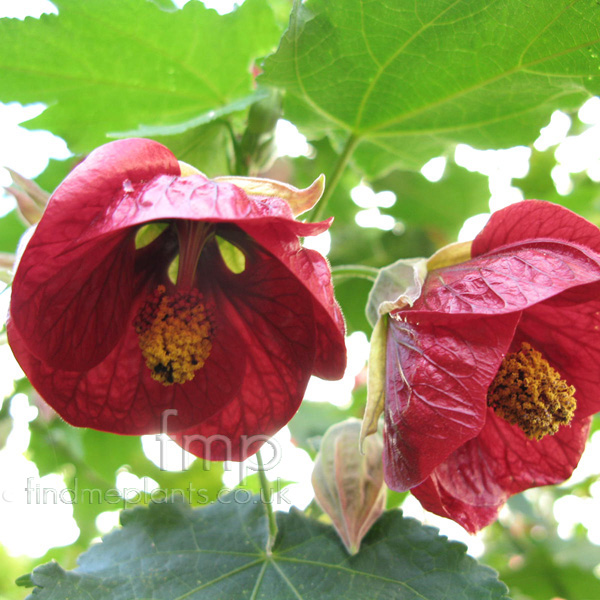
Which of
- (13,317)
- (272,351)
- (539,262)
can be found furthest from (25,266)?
(539,262)

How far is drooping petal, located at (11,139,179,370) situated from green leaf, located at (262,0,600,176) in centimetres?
34

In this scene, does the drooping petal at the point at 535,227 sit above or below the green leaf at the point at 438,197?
above

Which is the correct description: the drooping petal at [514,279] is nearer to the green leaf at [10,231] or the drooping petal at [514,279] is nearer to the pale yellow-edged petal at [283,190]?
the pale yellow-edged petal at [283,190]

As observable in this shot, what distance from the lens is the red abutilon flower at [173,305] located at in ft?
2.21

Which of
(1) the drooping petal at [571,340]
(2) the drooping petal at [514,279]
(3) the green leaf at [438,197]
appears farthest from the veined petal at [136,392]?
(3) the green leaf at [438,197]

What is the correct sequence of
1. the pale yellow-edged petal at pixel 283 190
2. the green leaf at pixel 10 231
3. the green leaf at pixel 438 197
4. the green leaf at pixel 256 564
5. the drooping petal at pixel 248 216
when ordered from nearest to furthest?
the drooping petal at pixel 248 216 → the pale yellow-edged petal at pixel 283 190 → the green leaf at pixel 256 564 → the green leaf at pixel 10 231 → the green leaf at pixel 438 197

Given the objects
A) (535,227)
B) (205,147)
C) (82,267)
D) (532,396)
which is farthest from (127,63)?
(532,396)

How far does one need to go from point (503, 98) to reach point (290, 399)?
0.57 metres

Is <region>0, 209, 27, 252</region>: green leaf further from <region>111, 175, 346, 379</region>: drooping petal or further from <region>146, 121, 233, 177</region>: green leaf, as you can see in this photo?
<region>111, 175, 346, 379</region>: drooping petal

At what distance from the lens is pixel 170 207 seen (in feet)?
2.10

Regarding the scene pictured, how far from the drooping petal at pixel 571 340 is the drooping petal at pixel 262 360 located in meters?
0.28

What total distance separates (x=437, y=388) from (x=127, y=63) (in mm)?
790

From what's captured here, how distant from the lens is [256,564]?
3.03 feet

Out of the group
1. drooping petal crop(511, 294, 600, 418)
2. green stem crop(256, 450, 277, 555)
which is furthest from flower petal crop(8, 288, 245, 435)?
drooping petal crop(511, 294, 600, 418)
